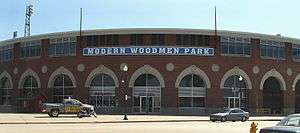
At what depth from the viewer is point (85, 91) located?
61562 mm

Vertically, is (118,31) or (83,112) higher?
(118,31)

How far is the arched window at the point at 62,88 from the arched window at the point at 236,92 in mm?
18503

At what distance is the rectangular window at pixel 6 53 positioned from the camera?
70000 mm

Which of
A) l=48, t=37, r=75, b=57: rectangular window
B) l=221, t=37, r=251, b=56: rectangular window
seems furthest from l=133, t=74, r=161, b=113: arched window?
l=221, t=37, r=251, b=56: rectangular window

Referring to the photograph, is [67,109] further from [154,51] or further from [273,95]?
[273,95]

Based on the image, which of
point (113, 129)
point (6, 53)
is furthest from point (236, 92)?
point (113, 129)

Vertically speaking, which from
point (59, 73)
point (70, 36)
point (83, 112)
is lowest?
point (83, 112)

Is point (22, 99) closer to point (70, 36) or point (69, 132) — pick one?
point (70, 36)

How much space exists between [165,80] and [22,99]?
1932 centimetres

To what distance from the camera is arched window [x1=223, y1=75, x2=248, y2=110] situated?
2446 inches

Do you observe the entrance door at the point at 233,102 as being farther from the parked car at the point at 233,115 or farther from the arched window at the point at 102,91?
the parked car at the point at 233,115

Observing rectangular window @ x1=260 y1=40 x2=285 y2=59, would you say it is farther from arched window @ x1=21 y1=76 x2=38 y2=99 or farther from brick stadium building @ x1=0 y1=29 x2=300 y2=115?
arched window @ x1=21 y1=76 x2=38 y2=99

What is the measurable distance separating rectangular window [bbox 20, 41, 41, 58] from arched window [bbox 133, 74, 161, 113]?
14.0m

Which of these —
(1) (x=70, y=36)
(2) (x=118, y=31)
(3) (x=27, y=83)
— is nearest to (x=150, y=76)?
(2) (x=118, y=31)
